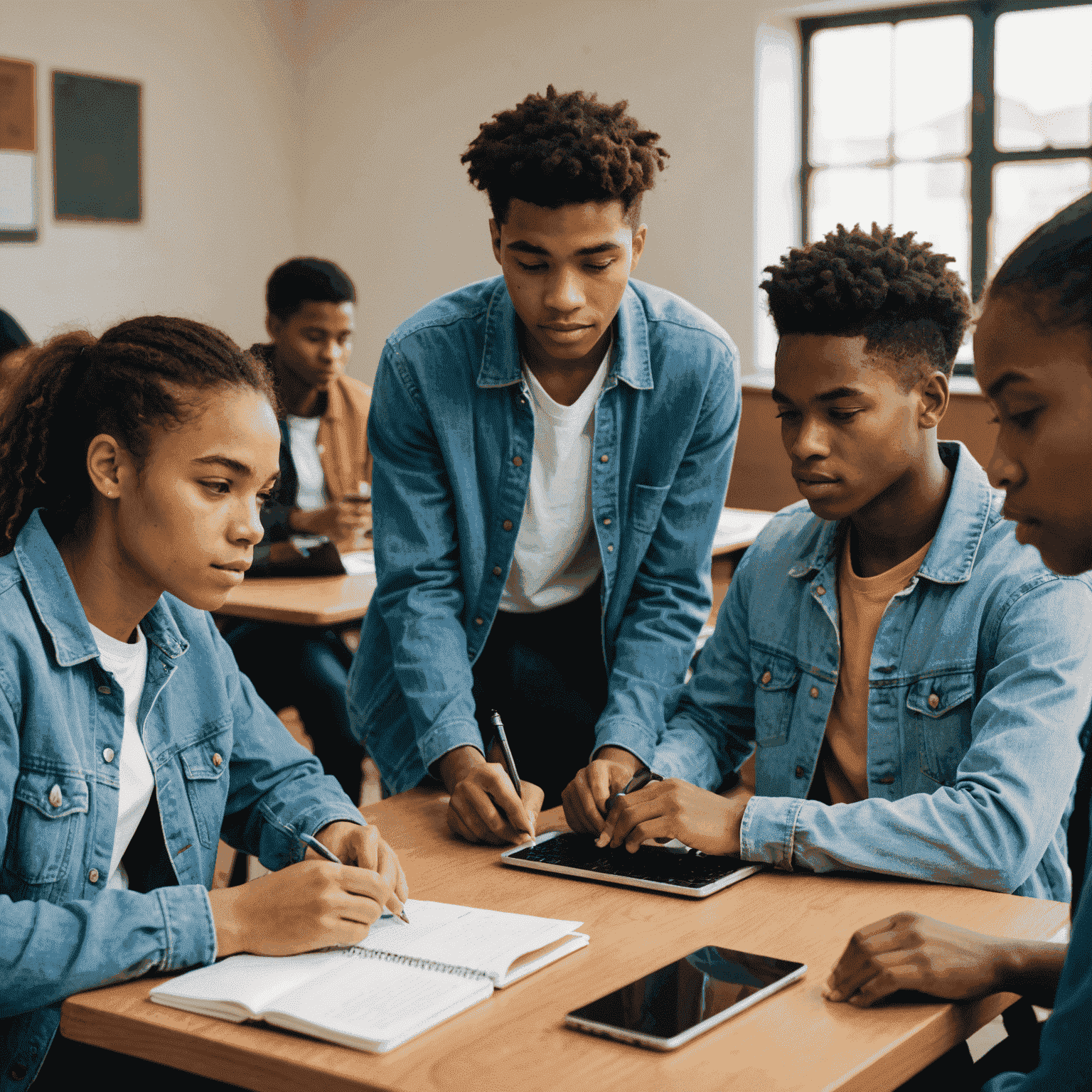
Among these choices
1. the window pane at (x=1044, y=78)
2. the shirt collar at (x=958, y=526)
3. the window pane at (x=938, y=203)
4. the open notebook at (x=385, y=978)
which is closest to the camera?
the open notebook at (x=385, y=978)

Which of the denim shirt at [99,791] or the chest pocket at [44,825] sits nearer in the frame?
the denim shirt at [99,791]

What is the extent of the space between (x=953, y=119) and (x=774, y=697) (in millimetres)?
4160

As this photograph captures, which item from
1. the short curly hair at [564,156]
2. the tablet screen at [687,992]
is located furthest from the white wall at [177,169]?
the tablet screen at [687,992]

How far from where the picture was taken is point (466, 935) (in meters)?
1.23

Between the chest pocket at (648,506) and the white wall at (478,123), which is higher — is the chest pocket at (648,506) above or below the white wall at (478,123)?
below

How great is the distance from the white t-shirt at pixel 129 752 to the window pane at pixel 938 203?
4.42 meters

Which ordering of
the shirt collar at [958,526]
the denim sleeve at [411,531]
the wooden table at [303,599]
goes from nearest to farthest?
the shirt collar at [958,526] < the denim sleeve at [411,531] < the wooden table at [303,599]

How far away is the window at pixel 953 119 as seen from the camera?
5078mm

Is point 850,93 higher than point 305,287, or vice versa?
point 850,93

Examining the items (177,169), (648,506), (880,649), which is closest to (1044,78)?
(177,169)

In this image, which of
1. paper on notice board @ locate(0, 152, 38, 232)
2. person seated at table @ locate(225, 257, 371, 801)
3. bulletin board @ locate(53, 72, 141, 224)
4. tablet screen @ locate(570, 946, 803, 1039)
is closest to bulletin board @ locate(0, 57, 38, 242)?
paper on notice board @ locate(0, 152, 38, 232)

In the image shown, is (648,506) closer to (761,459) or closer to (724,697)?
(724,697)

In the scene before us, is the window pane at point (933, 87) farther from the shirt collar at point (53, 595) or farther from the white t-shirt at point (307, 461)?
the shirt collar at point (53, 595)

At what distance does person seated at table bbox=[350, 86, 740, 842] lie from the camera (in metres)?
1.88
